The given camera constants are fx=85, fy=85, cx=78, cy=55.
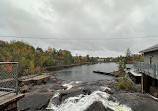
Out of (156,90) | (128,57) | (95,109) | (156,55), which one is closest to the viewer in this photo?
(95,109)

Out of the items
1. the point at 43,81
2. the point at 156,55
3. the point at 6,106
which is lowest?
the point at 43,81

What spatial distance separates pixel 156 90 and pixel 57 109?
11.1 meters

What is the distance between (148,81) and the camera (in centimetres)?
1171

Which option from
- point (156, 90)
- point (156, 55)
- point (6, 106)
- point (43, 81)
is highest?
point (156, 55)

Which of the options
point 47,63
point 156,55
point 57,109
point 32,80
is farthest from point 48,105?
point 47,63

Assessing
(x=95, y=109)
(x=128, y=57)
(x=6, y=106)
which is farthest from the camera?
(x=128, y=57)

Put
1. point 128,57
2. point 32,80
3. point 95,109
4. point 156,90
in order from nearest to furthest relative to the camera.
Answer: point 95,109 → point 156,90 → point 32,80 → point 128,57

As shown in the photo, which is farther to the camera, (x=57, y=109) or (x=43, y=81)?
(x=43, y=81)

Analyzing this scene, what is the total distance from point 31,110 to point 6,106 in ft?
13.4

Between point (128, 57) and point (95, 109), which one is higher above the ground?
point (128, 57)

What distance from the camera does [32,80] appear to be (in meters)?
14.9

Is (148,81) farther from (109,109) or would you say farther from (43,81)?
(43,81)

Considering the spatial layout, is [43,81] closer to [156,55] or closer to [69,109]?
[69,109]

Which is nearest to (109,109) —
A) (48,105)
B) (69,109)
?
(69,109)
